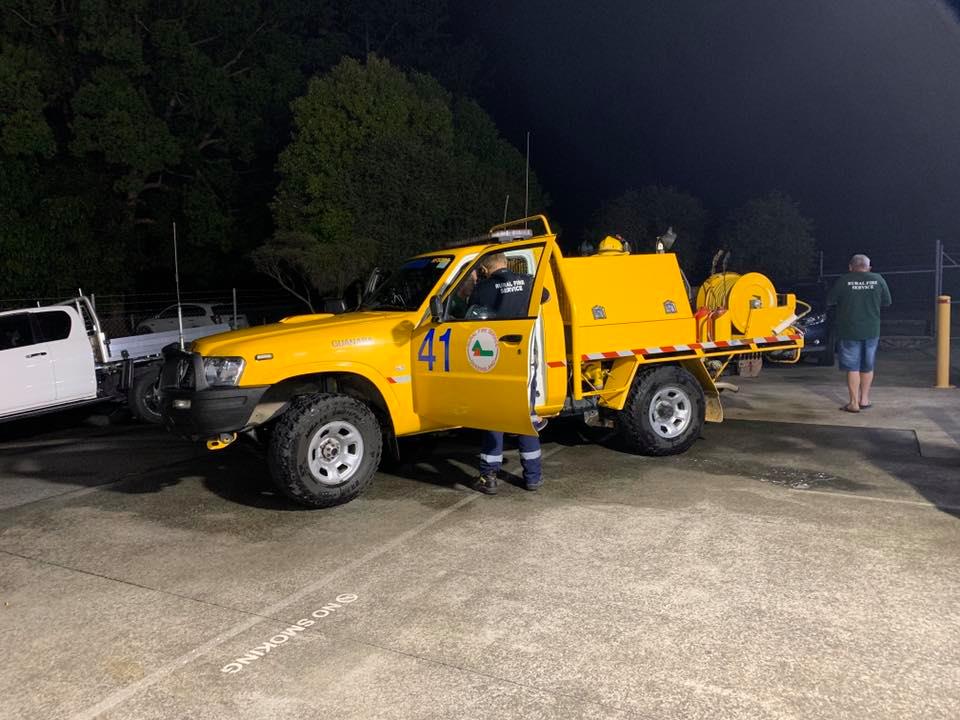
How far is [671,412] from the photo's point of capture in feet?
25.3

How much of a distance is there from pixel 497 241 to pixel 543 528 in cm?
274

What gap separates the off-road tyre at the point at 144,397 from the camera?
1087 centimetres

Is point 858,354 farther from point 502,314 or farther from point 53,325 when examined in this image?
point 53,325

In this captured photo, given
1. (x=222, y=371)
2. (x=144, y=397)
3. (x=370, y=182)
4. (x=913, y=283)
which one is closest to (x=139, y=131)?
(x=370, y=182)

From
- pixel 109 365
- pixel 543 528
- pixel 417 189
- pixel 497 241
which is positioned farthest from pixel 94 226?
pixel 543 528

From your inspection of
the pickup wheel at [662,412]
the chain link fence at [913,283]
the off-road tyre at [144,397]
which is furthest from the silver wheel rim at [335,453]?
the chain link fence at [913,283]

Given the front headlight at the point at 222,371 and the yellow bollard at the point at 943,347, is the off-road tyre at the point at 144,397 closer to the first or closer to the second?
the front headlight at the point at 222,371

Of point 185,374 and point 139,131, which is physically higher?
point 139,131

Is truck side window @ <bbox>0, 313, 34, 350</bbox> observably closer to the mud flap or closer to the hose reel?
the mud flap

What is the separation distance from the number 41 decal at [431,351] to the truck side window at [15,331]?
6.35 metres

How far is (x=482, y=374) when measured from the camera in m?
6.19

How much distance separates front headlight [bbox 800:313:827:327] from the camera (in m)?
14.6

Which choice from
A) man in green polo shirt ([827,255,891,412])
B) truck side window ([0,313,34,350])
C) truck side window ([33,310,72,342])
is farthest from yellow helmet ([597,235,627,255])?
truck side window ([0,313,34,350])

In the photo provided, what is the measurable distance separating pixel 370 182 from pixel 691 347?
13382 mm
